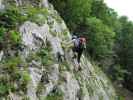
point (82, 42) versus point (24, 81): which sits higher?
point (82, 42)

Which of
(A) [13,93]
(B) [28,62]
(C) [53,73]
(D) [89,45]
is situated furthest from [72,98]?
(D) [89,45]

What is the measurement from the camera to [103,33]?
4003 cm

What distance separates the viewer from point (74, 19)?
37.2 m

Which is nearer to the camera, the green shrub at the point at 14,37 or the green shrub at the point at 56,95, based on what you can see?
the green shrub at the point at 56,95

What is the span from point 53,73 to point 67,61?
9.37ft

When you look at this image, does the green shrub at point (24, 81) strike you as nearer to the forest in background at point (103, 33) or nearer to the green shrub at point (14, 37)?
the green shrub at point (14, 37)

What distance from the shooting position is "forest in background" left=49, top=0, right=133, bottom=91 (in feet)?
119

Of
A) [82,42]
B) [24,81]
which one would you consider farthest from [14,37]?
[82,42]

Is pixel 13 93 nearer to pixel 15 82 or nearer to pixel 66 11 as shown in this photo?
pixel 15 82

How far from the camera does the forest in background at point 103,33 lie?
36406 millimetres

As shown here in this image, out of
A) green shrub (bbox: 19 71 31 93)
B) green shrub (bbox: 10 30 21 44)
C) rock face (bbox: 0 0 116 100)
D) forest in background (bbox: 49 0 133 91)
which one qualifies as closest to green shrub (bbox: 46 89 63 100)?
rock face (bbox: 0 0 116 100)

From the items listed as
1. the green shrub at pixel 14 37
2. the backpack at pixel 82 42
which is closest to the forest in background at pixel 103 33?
the backpack at pixel 82 42

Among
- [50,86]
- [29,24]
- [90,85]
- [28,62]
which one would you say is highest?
[29,24]

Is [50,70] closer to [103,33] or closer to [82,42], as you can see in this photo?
[82,42]
